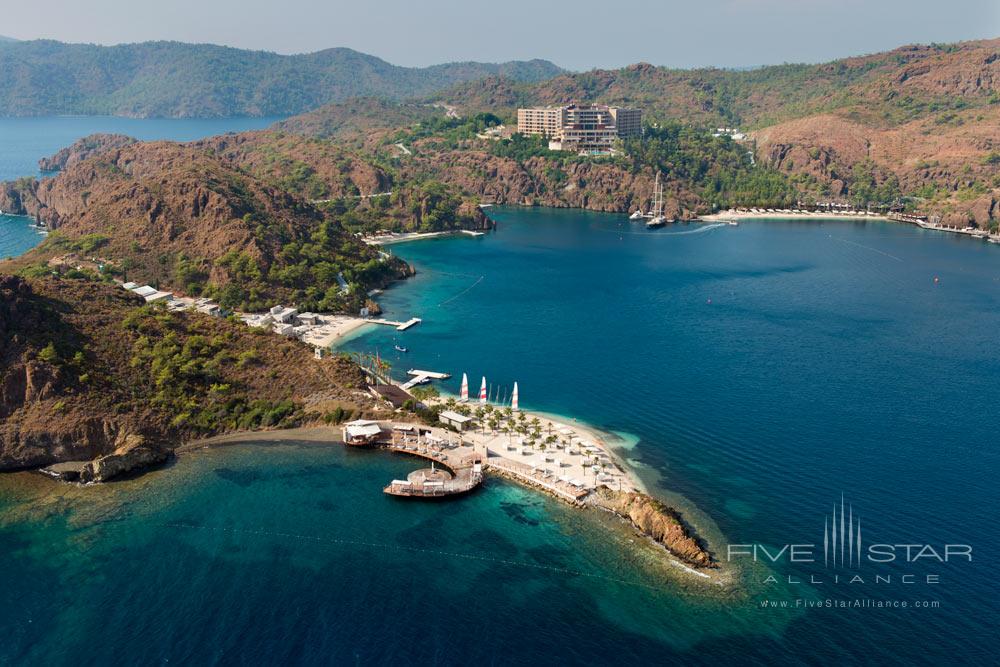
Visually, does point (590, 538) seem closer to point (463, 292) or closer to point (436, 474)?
point (436, 474)

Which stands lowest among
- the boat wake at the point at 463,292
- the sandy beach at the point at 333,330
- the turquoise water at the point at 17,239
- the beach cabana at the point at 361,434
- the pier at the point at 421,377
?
the beach cabana at the point at 361,434

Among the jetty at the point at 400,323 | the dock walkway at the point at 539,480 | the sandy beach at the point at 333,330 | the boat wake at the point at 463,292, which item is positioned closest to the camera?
the dock walkway at the point at 539,480

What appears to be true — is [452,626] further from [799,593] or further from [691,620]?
[799,593]

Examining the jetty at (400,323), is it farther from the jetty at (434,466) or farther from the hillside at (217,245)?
the jetty at (434,466)

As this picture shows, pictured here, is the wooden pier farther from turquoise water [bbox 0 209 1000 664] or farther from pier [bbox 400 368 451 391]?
pier [bbox 400 368 451 391]

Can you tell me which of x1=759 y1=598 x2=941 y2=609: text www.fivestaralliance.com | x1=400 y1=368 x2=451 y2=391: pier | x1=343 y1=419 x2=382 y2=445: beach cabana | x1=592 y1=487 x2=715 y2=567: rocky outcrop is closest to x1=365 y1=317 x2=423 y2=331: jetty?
x1=400 y1=368 x2=451 y2=391: pier

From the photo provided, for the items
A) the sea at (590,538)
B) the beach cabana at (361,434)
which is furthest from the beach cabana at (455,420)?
the sea at (590,538)

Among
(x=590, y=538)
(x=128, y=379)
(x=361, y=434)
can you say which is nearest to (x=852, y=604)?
(x=590, y=538)
